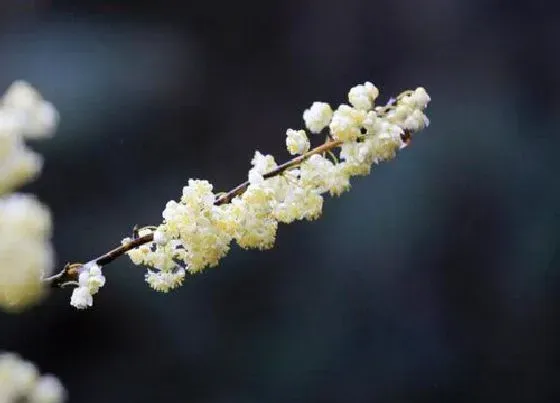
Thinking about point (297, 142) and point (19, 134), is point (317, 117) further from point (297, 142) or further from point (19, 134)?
point (19, 134)

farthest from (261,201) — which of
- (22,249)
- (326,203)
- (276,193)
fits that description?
(326,203)

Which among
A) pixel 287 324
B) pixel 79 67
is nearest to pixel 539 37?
pixel 287 324

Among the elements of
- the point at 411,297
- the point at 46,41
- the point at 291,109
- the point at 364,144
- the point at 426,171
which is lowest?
the point at 364,144

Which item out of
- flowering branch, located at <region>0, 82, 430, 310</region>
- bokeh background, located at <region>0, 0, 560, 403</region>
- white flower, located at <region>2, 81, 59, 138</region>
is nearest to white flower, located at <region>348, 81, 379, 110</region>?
flowering branch, located at <region>0, 82, 430, 310</region>

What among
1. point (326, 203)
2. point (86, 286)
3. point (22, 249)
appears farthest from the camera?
point (326, 203)

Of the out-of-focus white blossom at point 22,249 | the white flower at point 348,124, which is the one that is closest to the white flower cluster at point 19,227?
the out-of-focus white blossom at point 22,249

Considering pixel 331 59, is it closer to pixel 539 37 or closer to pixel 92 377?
pixel 539 37
